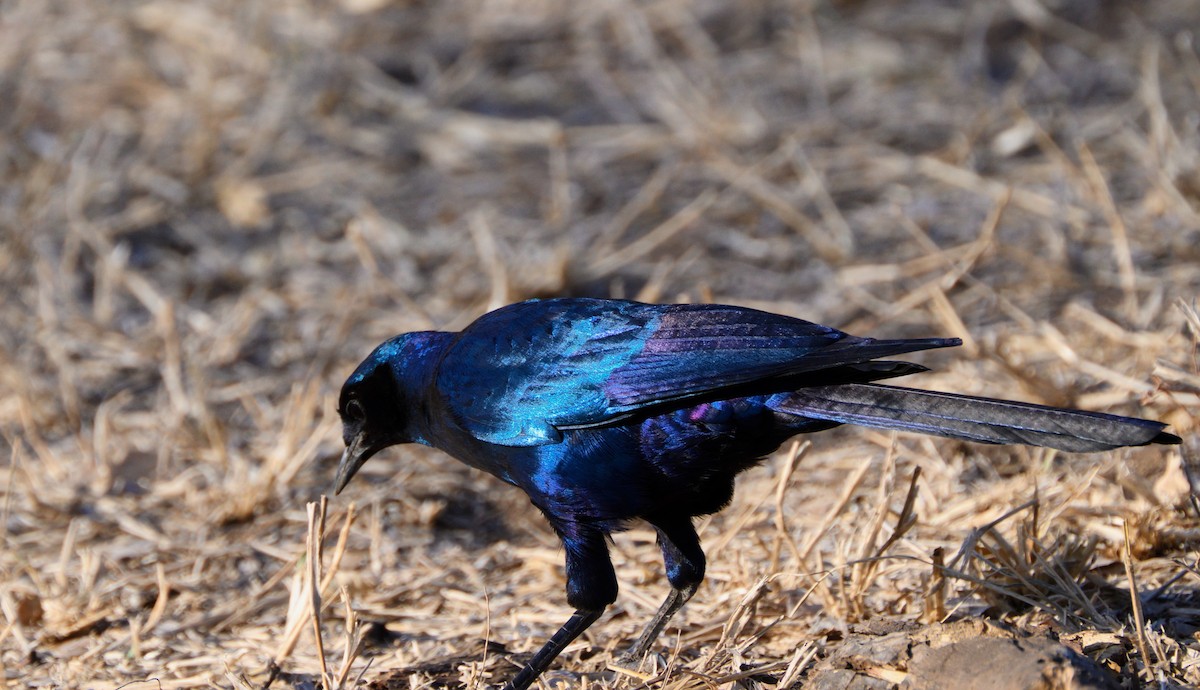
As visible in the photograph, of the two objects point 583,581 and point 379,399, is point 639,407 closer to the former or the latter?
point 583,581

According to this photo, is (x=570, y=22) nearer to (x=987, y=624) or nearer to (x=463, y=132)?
(x=463, y=132)

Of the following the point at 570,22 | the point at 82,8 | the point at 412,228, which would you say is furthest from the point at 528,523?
the point at 82,8

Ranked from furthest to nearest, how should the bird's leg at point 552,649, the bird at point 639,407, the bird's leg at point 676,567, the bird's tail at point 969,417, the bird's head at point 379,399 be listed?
the bird's head at point 379,399 → the bird's leg at point 676,567 → the bird's leg at point 552,649 → the bird at point 639,407 → the bird's tail at point 969,417

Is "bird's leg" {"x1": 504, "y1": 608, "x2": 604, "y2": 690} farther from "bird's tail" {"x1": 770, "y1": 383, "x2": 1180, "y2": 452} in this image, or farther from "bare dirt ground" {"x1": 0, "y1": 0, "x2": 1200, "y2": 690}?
"bird's tail" {"x1": 770, "y1": 383, "x2": 1180, "y2": 452}

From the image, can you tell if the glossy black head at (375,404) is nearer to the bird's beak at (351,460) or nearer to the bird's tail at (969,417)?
the bird's beak at (351,460)

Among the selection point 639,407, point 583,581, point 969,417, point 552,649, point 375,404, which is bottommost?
point 552,649

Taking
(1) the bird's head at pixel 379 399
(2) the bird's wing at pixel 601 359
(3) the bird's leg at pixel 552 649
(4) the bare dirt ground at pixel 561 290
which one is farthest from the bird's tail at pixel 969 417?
(1) the bird's head at pixel 379 399

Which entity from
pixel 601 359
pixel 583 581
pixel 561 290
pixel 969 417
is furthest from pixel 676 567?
pixel 561 290
